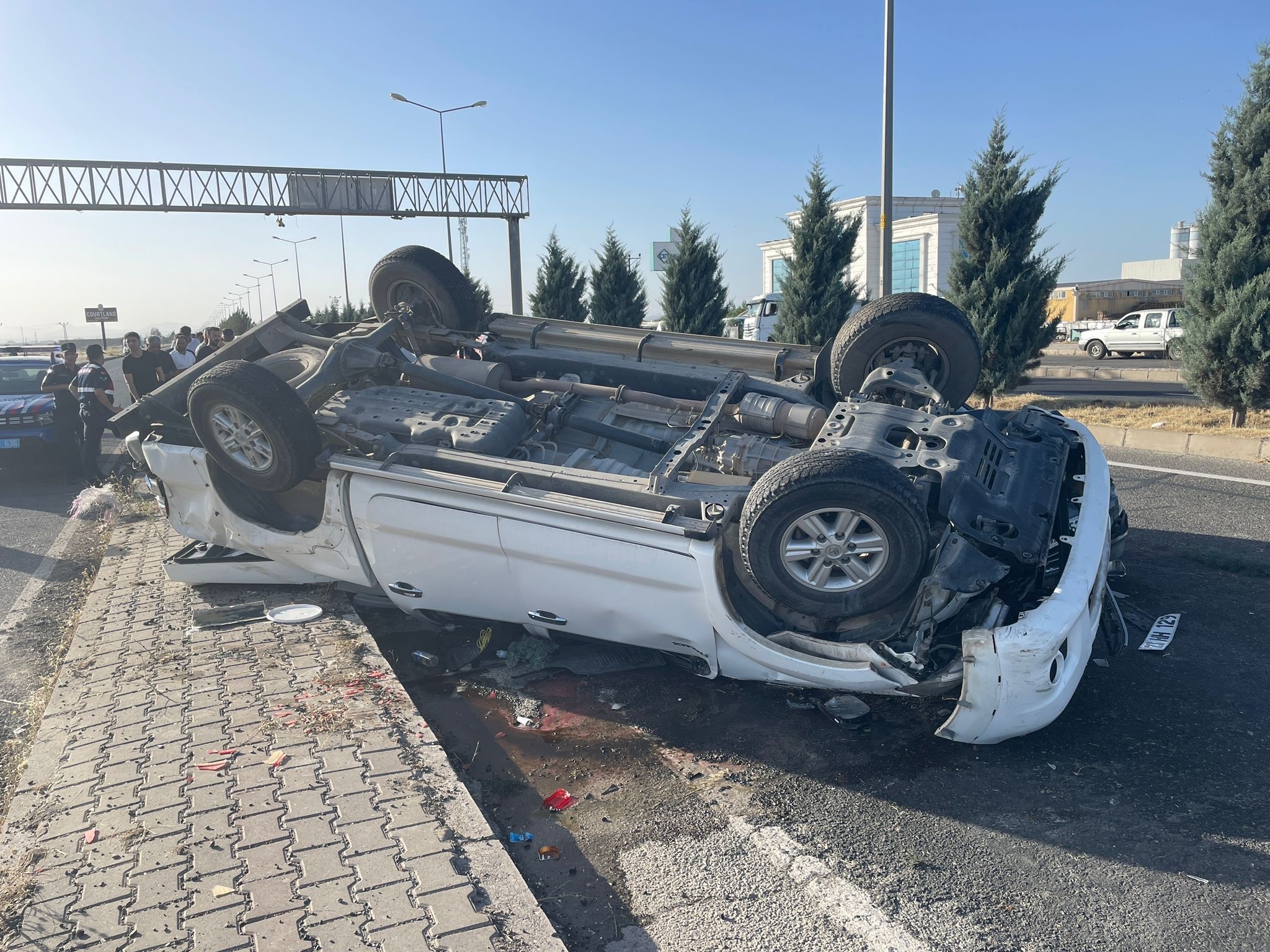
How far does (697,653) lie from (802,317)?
12712 millimetres

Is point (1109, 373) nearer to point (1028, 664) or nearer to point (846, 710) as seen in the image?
point (846, 710)

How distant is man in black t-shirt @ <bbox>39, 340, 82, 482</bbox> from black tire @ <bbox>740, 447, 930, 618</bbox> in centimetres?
863

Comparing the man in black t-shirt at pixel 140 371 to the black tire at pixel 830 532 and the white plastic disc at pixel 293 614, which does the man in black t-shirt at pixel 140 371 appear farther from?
the black tire at pixel 830 532

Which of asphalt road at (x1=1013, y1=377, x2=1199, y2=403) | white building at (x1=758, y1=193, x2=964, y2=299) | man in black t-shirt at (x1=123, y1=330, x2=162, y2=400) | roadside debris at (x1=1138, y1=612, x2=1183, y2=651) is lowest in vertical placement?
roadside debris at (x1=1138, y1=612, x2=1183, y2=651)

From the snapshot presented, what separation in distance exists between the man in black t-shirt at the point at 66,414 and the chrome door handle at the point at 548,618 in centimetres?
770

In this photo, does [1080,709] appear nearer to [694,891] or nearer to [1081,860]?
[1081,860]

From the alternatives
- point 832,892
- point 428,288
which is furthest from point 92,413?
point 832,892

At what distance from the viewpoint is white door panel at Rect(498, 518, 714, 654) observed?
3.60 m

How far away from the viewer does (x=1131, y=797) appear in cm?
309

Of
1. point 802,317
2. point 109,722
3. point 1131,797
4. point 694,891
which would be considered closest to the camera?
point 694,891

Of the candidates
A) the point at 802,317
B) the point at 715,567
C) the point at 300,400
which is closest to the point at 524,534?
the point at 715,567

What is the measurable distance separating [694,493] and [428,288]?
3239 mm

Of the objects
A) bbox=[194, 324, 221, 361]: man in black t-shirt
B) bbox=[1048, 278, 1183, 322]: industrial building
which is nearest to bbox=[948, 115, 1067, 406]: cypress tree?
bbox=[194, 324, 221, 361]: man in black t-shirt

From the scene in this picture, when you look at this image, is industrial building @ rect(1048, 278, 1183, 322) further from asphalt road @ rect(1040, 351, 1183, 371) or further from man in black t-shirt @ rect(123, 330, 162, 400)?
man in black t-shirt @ rect(123, 330, 162, 400)
